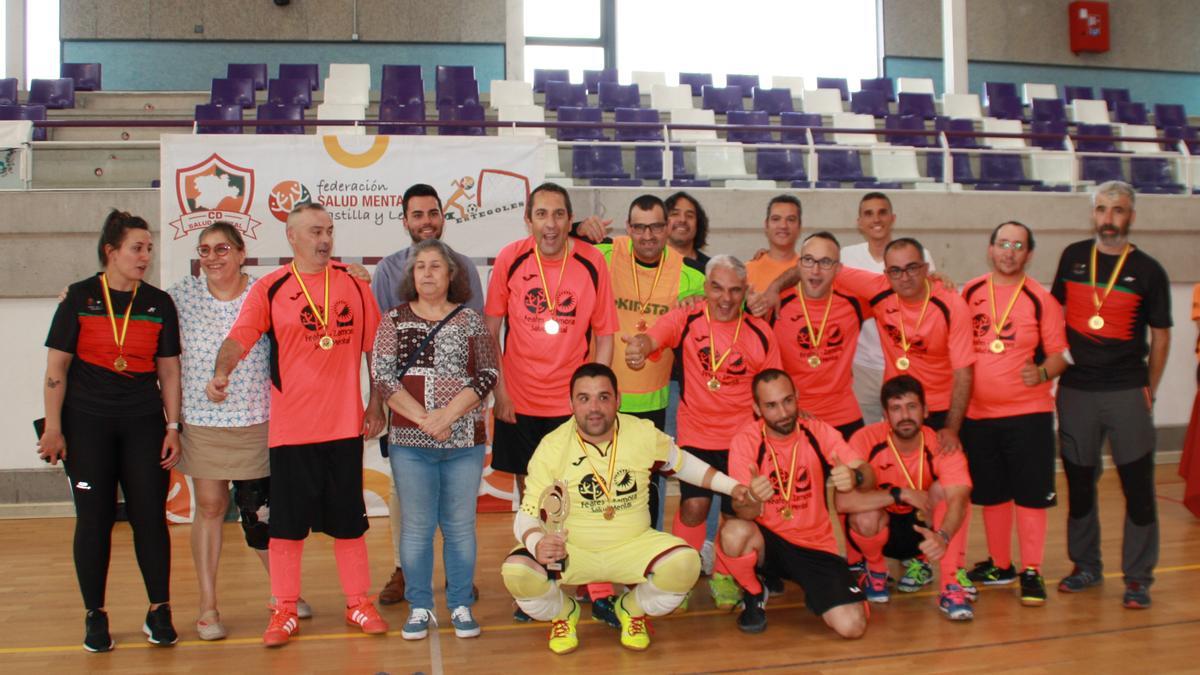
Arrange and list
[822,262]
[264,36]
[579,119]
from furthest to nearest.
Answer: [264,36] → [579,119] → [822,262]

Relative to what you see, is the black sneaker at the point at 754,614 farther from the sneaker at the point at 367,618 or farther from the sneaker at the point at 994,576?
the sneaker at the point at 367,618

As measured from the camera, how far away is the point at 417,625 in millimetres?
4039

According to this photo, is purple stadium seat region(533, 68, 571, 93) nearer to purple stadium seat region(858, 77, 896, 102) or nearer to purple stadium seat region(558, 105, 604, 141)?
purple stadium seat region(558, 105, 604, 141)

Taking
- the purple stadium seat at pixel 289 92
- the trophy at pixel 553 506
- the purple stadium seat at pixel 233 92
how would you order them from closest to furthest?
the trophy at pixel 553 506, the purple stadium seat at pixel 233 92, the purple stadium seat at pixel 289 92

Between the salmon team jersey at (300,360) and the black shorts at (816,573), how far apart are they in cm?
197

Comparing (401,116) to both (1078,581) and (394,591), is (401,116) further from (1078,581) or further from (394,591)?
(1078,581)

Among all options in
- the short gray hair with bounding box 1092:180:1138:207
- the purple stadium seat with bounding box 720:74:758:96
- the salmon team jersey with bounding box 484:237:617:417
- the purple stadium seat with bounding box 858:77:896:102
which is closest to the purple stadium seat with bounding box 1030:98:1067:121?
the purple stadium seat with bounding box 858:77:896:102

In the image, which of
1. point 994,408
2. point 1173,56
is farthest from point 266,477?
point 1173,56

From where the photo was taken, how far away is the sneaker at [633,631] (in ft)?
12.8

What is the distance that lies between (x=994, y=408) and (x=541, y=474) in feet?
7.35

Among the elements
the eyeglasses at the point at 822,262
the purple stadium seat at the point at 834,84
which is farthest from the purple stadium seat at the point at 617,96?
the eyeglasses at the point at 822,262

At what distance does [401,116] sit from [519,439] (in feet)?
25.9

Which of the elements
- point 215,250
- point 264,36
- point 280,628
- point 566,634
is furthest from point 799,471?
point 264,36

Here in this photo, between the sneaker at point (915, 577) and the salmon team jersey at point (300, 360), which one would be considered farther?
the sneaker at point (915, 577)
